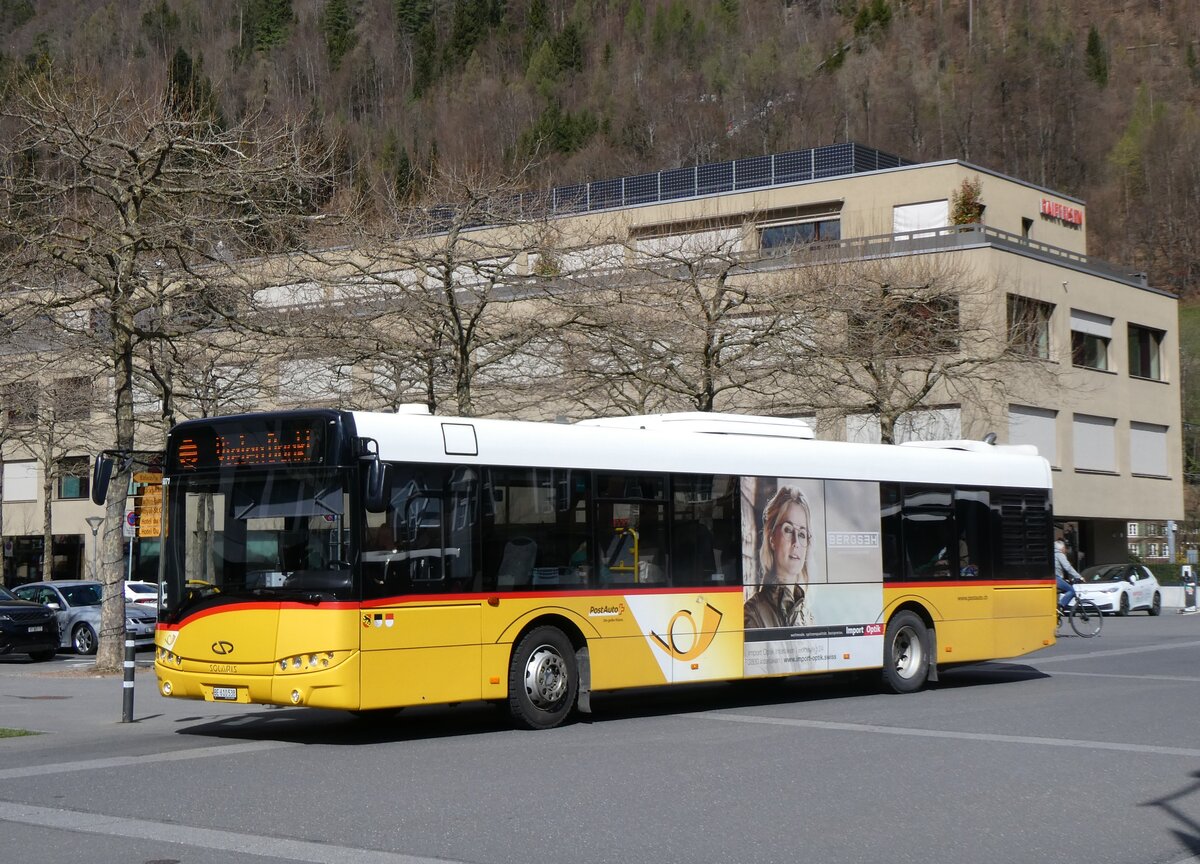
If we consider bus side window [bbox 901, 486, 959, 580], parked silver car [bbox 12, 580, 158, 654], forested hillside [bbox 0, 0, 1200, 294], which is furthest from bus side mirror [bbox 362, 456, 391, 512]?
forested hillside [bbox 0, 0, 1200, 294]

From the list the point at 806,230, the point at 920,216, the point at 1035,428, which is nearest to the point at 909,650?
the point at 1035,428

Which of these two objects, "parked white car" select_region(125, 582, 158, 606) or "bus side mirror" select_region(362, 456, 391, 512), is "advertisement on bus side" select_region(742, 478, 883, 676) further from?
"parked white car" select_region(125, 582, 158, 606)

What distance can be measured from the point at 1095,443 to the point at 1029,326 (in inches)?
602

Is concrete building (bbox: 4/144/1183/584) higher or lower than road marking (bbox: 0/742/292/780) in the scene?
higher

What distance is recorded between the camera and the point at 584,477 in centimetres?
1460

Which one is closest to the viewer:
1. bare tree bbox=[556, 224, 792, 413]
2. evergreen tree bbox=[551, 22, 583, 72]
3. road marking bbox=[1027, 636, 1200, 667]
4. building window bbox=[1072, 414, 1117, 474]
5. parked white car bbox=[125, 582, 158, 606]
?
road marking bbox=[1027, 636, 1200, 667]

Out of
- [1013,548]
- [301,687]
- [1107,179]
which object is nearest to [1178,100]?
[1107,179]

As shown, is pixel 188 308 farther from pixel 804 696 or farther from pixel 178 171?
pixel 804 696

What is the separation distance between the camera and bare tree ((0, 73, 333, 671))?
19516 millimetres

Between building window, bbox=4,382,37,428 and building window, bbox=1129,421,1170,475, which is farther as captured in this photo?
building window, bbox=1129,421,1170,475

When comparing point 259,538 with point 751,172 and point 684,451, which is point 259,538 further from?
point 751,172

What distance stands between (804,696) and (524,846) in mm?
10255

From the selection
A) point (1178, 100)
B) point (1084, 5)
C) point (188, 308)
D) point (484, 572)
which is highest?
point (1084, 5)

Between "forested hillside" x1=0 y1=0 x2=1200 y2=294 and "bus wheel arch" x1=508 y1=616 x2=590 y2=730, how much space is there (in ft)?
272
